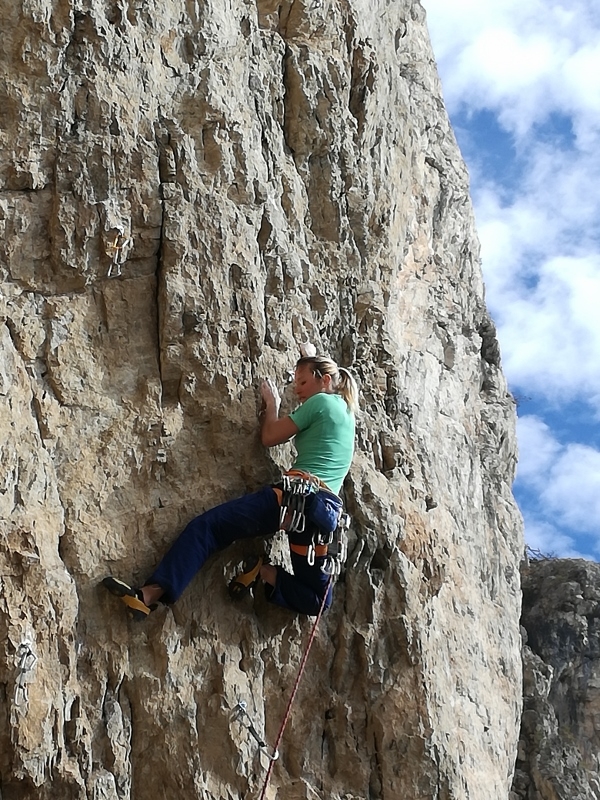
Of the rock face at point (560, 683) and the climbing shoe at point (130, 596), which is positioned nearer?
the climbing shoe at point (130, 596)

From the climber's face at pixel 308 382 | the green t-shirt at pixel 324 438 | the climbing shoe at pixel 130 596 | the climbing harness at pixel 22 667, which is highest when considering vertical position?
the climber's face at pixel 308 382

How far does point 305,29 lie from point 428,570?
439 centimetres

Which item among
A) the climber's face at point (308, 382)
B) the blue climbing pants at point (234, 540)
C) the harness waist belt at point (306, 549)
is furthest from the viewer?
the climber's face at point (308, 382)

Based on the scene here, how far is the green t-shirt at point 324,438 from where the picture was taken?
537 centimetres

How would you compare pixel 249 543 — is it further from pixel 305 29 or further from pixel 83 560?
pixel 305 29

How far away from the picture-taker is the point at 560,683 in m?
10.5

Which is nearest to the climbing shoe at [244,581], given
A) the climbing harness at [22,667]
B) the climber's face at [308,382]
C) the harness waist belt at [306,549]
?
the harness waist belt at [306,549]

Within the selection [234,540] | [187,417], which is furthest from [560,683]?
[187,417]

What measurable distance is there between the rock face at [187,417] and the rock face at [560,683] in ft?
9.10

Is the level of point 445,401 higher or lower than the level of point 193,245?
higher

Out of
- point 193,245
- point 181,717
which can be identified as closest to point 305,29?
point 193,245

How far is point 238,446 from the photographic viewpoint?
5590 millimetres

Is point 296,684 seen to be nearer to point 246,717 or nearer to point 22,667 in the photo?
point 246,717

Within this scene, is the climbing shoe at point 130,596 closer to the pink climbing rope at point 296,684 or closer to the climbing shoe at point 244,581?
the climbing shoe at point 244,581
